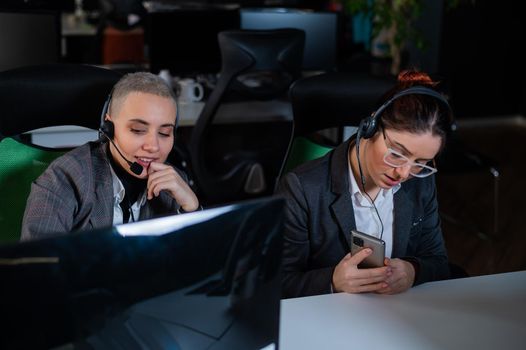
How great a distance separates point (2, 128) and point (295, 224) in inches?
33.3

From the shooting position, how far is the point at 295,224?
172cm

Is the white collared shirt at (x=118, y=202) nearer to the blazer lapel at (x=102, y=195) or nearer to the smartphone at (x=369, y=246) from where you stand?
the blazer lapel at (x=102, y=195)

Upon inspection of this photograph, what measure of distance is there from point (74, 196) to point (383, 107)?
28.7 inches

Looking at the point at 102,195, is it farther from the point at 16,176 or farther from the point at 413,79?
the point at 413,79

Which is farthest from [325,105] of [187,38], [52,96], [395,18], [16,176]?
[395,18]

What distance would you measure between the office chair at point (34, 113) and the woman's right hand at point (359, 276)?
0.86 meters

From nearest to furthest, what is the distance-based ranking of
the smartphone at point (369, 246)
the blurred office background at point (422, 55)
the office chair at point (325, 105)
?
the smartphone at point (369, 246) → the office chair at point (325, 105) → the blurred office background at point (422, 55)

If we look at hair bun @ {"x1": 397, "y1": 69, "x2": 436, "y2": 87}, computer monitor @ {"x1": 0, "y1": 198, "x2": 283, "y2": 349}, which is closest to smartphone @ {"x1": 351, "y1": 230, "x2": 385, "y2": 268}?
hair bun @ {"x1": 397, "y1": 69, "x2": 436, "y2": 87}

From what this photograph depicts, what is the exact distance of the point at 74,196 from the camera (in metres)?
1.64

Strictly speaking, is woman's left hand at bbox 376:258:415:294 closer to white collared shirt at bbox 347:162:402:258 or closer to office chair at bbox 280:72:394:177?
white collared shirt at bbox 347:162:402:258

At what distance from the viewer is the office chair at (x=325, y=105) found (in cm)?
206

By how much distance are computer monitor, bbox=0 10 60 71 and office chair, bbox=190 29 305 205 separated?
714 mm

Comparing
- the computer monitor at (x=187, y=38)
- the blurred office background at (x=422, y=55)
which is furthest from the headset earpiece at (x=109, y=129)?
the computer monitor at (x=187, y=38)

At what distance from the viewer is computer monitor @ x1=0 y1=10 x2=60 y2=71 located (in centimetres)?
291
